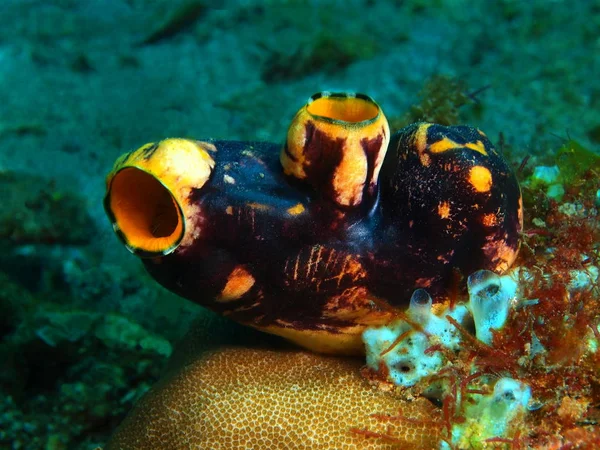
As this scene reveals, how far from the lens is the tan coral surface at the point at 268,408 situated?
182 centimetres

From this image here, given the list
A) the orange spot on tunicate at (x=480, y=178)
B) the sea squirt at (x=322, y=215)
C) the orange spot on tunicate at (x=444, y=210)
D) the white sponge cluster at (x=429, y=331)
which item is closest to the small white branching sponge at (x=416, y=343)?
the white sponge cluster at (x=429, y=331)

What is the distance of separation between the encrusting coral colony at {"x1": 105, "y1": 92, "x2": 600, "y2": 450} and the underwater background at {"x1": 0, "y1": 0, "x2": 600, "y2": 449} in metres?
1.14

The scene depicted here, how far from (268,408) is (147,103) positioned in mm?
6693

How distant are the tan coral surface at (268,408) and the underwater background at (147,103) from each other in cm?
164

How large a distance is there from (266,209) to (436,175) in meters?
0.66

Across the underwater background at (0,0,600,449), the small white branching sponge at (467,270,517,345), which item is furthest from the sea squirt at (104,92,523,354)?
the underwater background at (0,0,600,449)

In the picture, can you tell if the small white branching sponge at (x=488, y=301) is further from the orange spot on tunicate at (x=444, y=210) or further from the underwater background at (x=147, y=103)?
the underwater background at (x=147, y=103)

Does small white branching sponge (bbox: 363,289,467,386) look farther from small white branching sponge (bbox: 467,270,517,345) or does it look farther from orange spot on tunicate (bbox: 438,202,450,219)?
orange spot on tunicate (bbox: 438,202,450,219)

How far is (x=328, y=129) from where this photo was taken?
5.34 ft

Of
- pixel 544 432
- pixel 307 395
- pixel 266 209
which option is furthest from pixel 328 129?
pixel 544 432

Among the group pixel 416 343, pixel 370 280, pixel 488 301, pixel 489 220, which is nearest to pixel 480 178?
pixel 489 220

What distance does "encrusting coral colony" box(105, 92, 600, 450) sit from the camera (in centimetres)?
163

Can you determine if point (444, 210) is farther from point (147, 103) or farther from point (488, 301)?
point (147, 103)

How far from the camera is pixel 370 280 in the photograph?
1.90 meters
